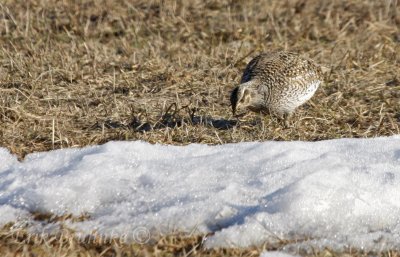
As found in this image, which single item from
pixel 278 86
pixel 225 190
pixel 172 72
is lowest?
pixel 172 72

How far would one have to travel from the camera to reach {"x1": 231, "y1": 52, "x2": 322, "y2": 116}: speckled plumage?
7195 millimetres

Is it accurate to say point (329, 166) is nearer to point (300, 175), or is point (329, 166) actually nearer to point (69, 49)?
point (300, 175)

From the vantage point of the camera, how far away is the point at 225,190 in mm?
5457

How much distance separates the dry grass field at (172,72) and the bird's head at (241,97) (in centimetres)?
16

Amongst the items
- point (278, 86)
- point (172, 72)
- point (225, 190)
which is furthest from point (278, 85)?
point (225, 190)

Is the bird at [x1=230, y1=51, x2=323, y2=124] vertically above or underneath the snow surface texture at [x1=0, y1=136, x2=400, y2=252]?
underneath

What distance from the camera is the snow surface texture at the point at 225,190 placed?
5.11 m

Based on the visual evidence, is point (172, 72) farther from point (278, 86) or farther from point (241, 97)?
point (241, 97)

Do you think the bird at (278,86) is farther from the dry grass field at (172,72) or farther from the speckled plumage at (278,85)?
the dry grass field at (172,72)

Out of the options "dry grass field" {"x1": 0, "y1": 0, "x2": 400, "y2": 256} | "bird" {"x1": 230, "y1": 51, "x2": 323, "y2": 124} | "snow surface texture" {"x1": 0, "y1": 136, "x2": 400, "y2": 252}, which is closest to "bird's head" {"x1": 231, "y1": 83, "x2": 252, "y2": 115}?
"bird" {"x1": 230, "y1": 51, "x2": 323, "y2": 124}

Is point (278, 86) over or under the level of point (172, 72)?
over

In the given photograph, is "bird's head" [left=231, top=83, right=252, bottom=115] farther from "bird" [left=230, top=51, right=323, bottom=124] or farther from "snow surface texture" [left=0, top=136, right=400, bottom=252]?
"snow surface texture" [left=0, top=136, right=400, bottom=252]

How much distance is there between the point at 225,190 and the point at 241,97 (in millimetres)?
1686

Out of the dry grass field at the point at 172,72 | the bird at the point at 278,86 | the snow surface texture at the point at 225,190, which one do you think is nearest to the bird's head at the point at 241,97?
the bird at the point at 278,86
